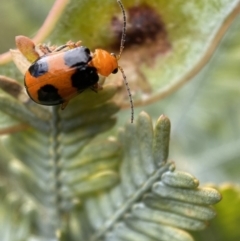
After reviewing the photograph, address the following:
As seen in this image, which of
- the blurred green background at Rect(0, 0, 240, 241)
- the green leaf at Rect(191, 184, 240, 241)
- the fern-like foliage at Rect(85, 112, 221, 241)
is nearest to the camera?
the fern-like foliage at Rect(85, 112, 221, 241)

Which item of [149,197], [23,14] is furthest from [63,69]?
[23,14]

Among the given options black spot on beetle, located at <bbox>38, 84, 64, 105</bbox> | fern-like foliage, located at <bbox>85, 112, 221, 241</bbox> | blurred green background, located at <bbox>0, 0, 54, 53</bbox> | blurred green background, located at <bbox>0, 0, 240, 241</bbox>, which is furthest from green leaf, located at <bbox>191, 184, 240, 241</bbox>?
blurred green background, located at <bbox>0, 0, 54, 53</bbox>

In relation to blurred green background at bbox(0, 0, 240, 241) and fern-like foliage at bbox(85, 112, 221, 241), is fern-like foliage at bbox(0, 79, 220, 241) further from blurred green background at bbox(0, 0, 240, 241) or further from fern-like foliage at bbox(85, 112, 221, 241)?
blurred green background at bbox(0, 0, 240, 241)

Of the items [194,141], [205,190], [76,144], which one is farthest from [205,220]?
[194,141]

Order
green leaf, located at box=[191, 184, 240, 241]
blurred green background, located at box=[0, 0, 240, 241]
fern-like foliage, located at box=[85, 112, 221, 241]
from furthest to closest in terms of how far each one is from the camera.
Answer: blurred green background, located at box=[0, 0, 240, 241], green leaf, located at box=[191, 184, 240, 241], fern-like foliage, located at box=[85, 112, 221, 241]

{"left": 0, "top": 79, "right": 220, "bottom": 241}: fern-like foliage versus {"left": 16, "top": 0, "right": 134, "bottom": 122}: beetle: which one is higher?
{"left": 16, "top": 0, "right": 134, "bottom": 122}: beetle

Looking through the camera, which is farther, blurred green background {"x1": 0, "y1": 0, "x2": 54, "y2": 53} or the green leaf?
blurred green background {"x1": 0, "y1": 0, "x2": 54, "y2": 53}

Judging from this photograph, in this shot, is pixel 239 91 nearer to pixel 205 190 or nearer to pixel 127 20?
pixel 127 20

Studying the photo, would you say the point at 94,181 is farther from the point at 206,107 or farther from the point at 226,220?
the point at 206,107

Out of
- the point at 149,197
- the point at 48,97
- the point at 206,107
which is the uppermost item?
the point at 206,107
